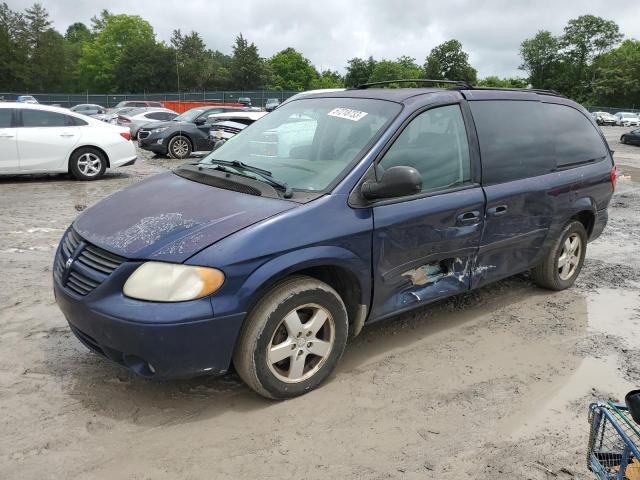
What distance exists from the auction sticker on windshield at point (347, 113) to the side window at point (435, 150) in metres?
0.35

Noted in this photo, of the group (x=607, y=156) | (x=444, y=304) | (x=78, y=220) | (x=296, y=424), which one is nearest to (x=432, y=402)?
(x=296, y=424)

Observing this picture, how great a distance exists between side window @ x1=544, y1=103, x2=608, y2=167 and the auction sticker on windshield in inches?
79.6

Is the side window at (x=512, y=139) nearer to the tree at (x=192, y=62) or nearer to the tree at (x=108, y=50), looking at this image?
the tree at (x=192, y=62)

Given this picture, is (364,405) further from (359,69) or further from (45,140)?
(359,69)

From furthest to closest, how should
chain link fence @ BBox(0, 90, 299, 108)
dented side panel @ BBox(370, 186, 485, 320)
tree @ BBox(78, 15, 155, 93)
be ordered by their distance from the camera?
tree @ BBox(78, 15, 155, 93) → chain link fence @ BBox(0, 90, 299, 108) → dented side panel @ BBox(370, 186, 485, 320)

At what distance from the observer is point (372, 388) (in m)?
3.49

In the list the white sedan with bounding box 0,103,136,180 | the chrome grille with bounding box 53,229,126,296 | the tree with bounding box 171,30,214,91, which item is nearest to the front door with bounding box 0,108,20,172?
the white sedan with bounding box 0,103,136,180

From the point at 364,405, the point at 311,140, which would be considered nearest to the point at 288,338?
the point at 364,405

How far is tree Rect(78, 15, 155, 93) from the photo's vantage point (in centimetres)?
8669

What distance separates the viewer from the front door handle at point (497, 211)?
13.7 ft

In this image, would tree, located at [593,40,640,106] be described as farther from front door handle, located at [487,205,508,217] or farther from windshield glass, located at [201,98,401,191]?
Answer: windshield glass, located at [201,98,401,191]

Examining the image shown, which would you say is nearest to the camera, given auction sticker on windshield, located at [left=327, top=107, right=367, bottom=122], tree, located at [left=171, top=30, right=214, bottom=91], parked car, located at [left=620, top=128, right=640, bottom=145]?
auction sticker on windshield, located at [left=327, top=107, right=367, bottom=122]

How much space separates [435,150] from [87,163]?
9320mm

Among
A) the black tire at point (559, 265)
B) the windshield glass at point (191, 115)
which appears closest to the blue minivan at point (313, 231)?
the black tire at point (559, 265)
